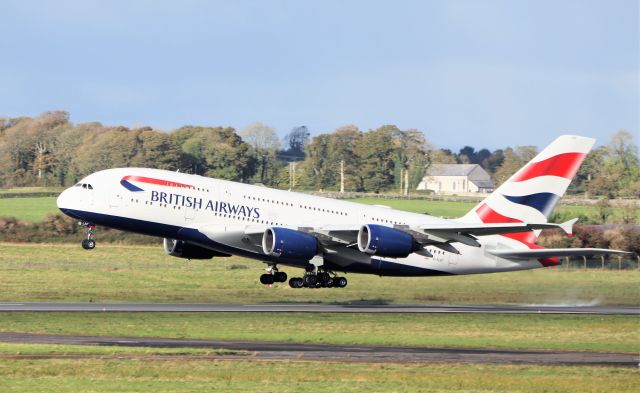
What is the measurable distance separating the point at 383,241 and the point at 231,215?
23.2 ft

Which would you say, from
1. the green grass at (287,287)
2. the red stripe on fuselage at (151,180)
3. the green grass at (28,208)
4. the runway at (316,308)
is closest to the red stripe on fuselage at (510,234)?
the runway at (316,308)

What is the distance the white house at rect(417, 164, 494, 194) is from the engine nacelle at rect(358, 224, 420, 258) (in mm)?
114195

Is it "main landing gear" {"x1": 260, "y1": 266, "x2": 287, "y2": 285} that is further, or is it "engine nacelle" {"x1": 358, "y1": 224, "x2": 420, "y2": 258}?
"main landing gear" {"x1": 260, "y1": 266, "x2": 287, "y2": 285}

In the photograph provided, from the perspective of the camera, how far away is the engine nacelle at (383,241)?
50969 millimetres

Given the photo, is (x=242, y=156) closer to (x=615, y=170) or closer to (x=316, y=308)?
(x=615, y=170)

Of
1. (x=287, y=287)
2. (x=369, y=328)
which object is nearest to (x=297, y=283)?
(x=287, y=287)

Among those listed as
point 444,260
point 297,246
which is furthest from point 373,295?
point 297,246

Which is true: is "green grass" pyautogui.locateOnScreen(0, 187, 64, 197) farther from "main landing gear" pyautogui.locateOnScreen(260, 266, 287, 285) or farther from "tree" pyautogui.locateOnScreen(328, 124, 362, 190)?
"main landing gear" pyautogui.locateOnScreen(260, 266, 287, 285)

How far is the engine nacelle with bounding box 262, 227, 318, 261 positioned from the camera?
50438mm

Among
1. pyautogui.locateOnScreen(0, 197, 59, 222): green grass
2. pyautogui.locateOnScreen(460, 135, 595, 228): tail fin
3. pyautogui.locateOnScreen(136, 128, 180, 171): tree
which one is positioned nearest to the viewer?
pyautogui.locateOnScreen(460, 135, 595, 228): tail fin

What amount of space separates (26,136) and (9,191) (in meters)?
22.0

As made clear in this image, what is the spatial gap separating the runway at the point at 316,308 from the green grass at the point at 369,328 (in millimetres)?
2116

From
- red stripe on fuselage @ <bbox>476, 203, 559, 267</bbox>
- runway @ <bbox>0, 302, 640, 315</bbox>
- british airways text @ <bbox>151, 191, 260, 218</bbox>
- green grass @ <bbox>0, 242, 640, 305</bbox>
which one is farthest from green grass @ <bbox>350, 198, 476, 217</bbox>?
british airways text @ <bbox>151, 191, 260, 218</bbox>

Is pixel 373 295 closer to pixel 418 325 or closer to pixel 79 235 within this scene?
pixel 418 325
